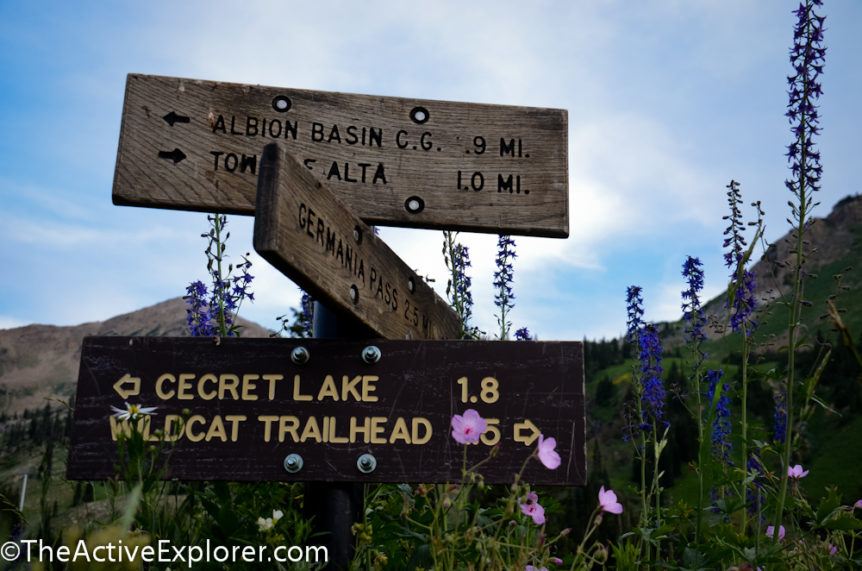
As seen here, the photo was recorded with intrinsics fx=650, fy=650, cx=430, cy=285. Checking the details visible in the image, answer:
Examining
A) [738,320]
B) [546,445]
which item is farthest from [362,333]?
[738,320]

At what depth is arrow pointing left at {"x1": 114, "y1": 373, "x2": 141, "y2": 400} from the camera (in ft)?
7.12

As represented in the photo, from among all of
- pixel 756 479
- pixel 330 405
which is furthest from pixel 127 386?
pixel 756 479

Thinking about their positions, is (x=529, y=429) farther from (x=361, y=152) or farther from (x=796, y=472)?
(x=796, y=472)

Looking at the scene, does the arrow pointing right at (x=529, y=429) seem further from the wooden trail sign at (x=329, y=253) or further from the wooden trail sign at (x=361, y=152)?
the wooden trail sign at (x=361, y=152)

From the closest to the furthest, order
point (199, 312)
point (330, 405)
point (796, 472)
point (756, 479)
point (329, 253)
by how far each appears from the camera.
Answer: point (329, 253), point (330, 405), point (796, 472), point (756, 479), point (199, 312)

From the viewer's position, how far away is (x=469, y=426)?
190 cm

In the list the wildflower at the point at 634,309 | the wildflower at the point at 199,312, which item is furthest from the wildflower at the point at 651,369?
the wildflower at the point at 199,312

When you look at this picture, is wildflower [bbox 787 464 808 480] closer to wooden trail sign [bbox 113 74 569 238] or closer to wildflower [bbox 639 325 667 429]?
wooden trail sign [bbox 113 74 569 238]

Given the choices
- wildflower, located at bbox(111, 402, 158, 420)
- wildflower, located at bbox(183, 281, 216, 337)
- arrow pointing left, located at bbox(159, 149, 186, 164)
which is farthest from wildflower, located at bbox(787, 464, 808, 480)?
wildflower, located at bbox(183, 281, 216, 337)

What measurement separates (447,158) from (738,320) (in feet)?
9.17

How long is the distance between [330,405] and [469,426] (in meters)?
0.51

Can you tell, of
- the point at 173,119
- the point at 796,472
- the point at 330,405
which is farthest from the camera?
the point at 796,472

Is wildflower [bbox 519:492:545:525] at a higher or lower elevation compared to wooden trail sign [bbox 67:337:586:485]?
lower

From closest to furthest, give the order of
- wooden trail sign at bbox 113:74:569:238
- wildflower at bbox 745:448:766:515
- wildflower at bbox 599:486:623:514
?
wildflower at bbox 599:486:623:514, wooden trail sign at bbox 113:74:569:238, wildflower at bbox 745:448:766:515
